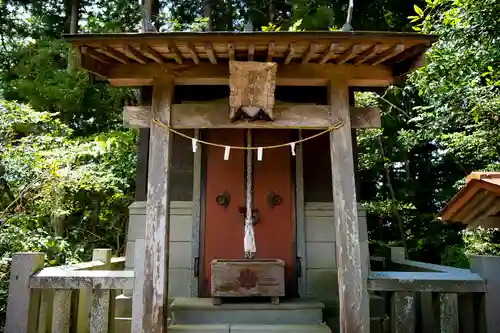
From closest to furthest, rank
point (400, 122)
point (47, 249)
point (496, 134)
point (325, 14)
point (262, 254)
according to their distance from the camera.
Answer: point (262, 254) → point (496, 134) → point (47, 249) → point (325, 14) → point (400, 122)

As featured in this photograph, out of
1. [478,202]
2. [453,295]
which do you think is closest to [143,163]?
[453,295]

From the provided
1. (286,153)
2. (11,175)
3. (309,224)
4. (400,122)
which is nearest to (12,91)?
(11,175)

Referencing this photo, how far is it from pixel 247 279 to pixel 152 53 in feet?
9.95

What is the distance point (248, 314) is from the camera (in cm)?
494

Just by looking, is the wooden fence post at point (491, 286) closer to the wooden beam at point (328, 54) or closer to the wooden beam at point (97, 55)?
the wooden beam at point (328, 54)

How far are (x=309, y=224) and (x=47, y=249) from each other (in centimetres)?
532

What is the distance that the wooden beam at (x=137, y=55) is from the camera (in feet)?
13.9

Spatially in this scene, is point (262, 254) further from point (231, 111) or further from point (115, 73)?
point (115, 73)

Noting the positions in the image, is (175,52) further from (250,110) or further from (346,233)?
(346,233)

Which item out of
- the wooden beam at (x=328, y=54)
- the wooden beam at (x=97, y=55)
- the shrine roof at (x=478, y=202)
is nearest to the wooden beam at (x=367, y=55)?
the wooden beam at (x=328, y=54)

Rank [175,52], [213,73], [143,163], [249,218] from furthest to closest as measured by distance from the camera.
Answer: [143,163] → [249,218] → [213,73] → [175,52]

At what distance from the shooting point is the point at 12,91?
10.8m

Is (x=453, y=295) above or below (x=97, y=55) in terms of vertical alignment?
below

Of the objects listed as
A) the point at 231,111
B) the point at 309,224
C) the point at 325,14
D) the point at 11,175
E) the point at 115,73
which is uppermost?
the point at 325,14
